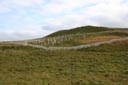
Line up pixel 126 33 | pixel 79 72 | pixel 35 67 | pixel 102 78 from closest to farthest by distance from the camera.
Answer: pixel 102 78 → pixel 79 72 → pixel 35 67 → pixel 126 33

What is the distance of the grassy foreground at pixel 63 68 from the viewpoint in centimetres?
2994

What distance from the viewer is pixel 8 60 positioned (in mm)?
42781

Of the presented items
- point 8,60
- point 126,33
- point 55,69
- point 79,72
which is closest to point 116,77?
point 79,72

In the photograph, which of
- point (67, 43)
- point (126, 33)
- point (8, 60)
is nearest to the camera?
point (8, 60)

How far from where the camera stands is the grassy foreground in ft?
98.2

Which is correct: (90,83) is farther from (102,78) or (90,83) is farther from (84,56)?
(84,56)

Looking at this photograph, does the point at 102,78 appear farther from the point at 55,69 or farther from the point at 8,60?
the point at 8,60

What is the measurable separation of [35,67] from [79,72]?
17.8ft

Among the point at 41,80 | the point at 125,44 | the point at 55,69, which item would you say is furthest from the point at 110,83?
the point at 125,44

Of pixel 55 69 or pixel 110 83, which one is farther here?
pixel 55 69

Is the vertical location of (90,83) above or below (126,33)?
below

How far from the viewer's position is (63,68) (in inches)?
1460

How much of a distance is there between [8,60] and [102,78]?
49.6 feet

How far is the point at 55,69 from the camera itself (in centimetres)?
3659
